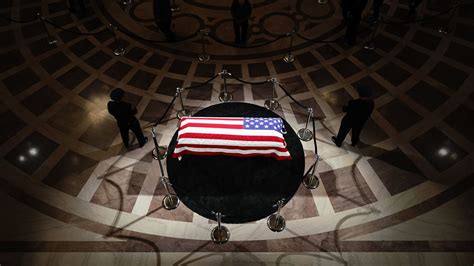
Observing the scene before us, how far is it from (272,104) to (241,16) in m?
2.59

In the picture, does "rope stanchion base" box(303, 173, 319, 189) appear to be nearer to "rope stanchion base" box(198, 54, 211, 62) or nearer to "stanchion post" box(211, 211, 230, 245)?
"stanchion post" box(211, 211, 230, 245)

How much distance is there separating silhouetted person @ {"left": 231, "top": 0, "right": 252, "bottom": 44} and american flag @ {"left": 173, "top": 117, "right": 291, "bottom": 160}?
3.64 meters

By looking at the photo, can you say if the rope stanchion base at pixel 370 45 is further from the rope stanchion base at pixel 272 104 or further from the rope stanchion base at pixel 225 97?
the rope stanchion base at pixel 225 97

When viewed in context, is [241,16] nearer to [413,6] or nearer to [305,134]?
[305,134]

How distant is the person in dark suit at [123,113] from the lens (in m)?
5.73

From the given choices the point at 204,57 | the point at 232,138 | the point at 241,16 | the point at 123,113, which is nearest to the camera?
the point at 232,138

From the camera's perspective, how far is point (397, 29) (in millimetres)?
9070

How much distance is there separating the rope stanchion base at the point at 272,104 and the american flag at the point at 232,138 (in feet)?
5.03

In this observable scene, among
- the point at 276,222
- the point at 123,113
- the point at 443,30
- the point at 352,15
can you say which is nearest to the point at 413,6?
the point at 443,30

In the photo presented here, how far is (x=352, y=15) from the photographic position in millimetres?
8258

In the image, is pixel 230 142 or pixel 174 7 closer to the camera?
pixel 230 142

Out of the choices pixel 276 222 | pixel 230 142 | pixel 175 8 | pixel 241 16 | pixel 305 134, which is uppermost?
pixel 175 8

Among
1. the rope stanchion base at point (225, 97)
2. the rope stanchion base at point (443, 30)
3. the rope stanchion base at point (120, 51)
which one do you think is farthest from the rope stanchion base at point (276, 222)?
the rope stanchion base at point (443, 30)

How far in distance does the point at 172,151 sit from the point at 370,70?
18.0ft
